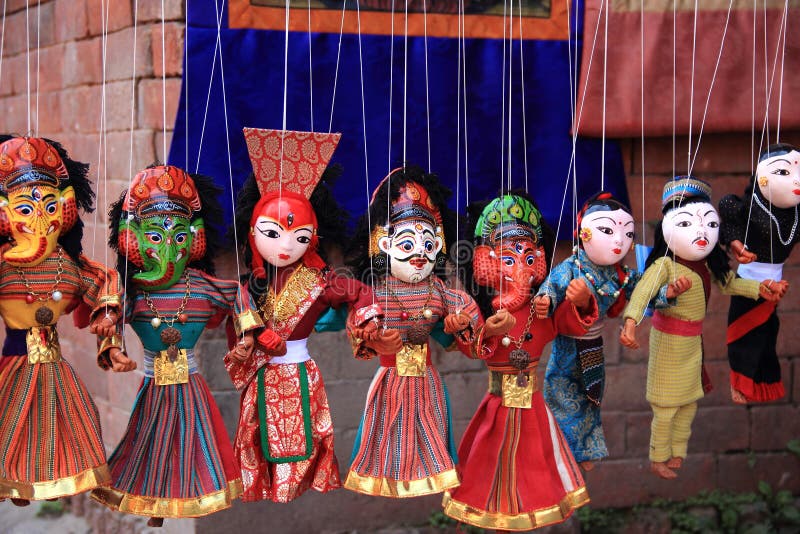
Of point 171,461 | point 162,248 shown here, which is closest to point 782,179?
point 162,248

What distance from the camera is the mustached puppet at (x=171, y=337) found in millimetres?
2723

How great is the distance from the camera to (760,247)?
310 centimetres

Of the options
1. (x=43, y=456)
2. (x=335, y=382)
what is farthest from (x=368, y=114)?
(x=43, y=456)

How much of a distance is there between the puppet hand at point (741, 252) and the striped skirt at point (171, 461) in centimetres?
176

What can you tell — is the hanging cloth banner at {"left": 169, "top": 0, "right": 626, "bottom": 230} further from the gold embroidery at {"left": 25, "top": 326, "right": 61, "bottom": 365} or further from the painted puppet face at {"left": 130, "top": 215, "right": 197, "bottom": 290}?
the gold embroidery at {"left": 25, "top": 326, "right": 61, "bottom": 365}

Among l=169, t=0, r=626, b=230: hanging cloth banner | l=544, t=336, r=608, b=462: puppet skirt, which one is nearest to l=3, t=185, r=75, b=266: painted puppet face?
l=169, t=0, r=626, b=230: hanging cloth banner

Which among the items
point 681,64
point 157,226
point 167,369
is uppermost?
point 681,64


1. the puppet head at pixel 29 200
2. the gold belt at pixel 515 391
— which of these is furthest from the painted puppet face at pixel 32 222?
the gold belt at pixel 515 391

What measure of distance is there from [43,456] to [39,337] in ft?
1.13

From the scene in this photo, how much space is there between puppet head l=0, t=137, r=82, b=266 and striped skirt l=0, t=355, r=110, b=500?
33 centimetres

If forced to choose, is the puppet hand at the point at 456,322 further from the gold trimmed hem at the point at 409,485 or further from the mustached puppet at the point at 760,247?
the mustached puppet at the point at 760,247

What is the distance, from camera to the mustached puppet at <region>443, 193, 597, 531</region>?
9.58 ft

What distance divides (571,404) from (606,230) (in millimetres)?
641

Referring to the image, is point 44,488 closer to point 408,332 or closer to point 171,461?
point 171,461
